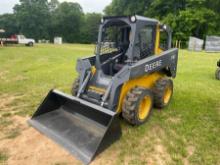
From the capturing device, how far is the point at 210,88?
682 centimetres

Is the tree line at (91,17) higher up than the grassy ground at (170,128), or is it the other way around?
the tree line at (91,17)

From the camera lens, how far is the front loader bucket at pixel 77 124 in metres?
3.24

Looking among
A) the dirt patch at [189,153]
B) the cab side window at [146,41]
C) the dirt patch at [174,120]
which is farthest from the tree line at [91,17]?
the dirt patch at [189,153]

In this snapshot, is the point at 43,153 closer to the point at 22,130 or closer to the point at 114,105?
the point at 22,130

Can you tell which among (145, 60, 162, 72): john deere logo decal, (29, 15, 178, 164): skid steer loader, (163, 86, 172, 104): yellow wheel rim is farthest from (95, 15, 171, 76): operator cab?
(163, 86, 172, 104): yellow wheel rim

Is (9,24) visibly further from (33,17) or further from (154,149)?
(154,149)

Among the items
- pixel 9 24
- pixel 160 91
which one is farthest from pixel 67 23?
pixel 160 91

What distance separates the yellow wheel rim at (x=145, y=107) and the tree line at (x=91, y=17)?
24.3 metres

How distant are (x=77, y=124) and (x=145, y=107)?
1327mm

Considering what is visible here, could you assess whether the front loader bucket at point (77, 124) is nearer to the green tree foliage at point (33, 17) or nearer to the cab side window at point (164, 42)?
the cab side window at point (164, 42)

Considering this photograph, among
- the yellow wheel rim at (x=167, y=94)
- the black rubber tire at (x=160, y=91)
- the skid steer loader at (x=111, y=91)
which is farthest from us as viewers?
the yellow wheel rim at (x=167, y=94)

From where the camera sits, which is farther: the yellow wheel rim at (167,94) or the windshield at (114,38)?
the yellow wheel rim at (167,94)

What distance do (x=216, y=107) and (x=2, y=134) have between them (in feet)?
15.0

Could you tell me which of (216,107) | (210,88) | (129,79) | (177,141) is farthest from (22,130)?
(210,88)
